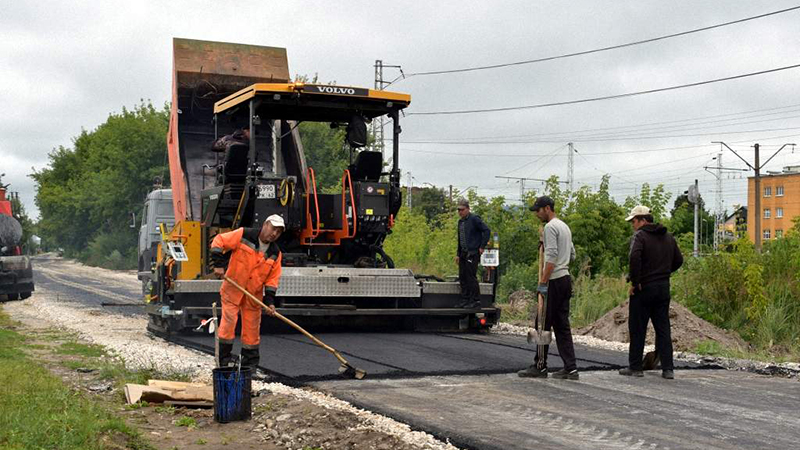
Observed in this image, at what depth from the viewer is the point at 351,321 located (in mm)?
12438

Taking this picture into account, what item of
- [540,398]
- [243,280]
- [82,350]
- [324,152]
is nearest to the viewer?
[540,398]

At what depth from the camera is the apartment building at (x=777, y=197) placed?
7962 cm

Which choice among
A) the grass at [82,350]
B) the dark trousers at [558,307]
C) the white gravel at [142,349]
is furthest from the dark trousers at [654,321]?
the grass at [82,350]

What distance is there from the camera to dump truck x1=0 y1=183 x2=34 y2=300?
1941cm

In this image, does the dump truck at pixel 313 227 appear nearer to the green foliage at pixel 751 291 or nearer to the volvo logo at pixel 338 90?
the volvo logo at pixel 338 90

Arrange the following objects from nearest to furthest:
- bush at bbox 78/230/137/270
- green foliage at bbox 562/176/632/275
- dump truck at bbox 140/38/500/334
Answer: dump truck at bbox 140/38/500/334 → green foliage at bbox 562/176/632/275 → bush at bbox 78/230/137/270

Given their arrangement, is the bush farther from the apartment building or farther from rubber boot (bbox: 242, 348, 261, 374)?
the apartment building

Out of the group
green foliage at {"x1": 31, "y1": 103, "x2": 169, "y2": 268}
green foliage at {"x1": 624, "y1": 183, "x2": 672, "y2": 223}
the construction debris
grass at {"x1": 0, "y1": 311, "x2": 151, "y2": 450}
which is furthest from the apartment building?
grass at {"x1": 0, "y1": 311, "x2": 151, "y2": 450}

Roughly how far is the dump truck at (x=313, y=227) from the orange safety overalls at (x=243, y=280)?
3373 mm

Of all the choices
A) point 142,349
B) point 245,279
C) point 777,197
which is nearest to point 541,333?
point 245,279

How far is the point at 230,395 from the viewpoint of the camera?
6.64 meters

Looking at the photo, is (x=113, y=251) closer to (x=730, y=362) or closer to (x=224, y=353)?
(x=730, y=362)

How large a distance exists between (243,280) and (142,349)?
3.51 meters

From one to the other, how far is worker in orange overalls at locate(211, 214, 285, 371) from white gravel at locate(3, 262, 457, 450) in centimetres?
37
